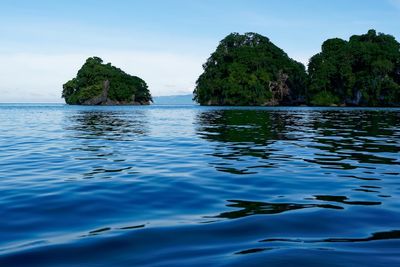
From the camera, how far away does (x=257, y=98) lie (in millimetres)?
122938

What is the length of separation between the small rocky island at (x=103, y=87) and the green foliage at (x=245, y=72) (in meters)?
37.4

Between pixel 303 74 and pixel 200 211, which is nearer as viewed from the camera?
pixel 200 211

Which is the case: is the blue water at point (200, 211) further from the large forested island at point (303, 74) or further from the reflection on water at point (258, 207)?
the large forested island at point (303, 74)

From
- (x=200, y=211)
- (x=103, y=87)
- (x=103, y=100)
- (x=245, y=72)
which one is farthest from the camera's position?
(x=103, y=100)

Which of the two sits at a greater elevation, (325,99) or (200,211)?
(325,99)

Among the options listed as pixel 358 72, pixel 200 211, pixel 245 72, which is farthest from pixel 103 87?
pixel 200 211

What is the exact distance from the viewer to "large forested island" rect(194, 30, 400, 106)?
105m

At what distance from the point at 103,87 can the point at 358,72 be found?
9595 centimetres

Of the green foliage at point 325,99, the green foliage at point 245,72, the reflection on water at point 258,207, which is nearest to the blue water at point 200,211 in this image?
the reflection on water at point 258,207

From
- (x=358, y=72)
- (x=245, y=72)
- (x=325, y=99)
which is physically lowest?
(x=325, y=99)

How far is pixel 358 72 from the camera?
364 ft

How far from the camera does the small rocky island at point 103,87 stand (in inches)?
6063

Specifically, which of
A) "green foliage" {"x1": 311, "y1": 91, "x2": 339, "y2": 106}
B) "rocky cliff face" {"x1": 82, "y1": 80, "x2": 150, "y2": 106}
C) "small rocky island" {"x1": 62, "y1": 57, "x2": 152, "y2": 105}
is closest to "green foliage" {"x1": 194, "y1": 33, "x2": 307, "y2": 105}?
"green foliage" {"x1": 311, "y1": 91, "x2": 339, "y2": 106}

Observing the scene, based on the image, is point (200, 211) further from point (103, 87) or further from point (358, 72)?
point (103, 87)
